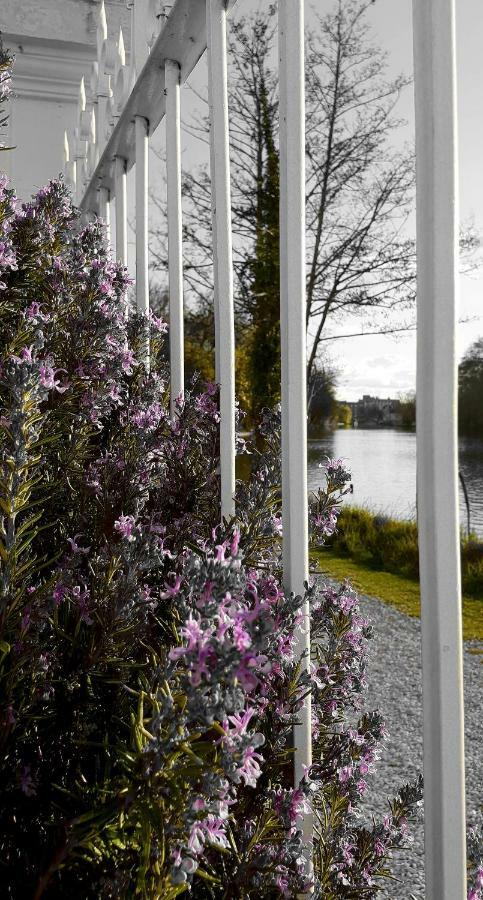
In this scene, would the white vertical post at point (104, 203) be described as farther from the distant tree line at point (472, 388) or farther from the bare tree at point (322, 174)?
the bare tree at point (322, 174)

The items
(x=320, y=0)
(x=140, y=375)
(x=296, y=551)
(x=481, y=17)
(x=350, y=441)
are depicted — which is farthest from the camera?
(x=320, y=0)

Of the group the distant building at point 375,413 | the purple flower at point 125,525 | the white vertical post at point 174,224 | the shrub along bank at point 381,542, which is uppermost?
the white vertical post at point 174,224

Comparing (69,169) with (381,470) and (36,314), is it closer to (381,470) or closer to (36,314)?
(36,314)

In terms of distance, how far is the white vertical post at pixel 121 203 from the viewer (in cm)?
160

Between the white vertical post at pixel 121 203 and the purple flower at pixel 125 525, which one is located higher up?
the white vertical post at pixel 121 203

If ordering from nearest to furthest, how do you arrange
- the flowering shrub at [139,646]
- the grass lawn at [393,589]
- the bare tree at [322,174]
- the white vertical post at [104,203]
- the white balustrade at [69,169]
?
1. the flowering shrub at [139,646]
2. the white vertical post at [104,203]
3. the white balustrade at [69,169]
4. the grass lawn at [393,589]
5. the bare tree at [322,174]

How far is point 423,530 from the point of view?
0.50 m

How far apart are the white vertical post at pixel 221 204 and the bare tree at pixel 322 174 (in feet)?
18.7

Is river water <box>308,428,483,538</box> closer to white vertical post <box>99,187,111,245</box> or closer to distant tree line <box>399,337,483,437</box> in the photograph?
distant tree line <box>399,337,483,437</box>

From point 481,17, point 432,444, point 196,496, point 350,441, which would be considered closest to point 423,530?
point 432,444

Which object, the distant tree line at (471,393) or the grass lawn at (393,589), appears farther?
the grass lawn at (393,589)

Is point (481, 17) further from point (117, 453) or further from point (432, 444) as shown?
point (432, 444)

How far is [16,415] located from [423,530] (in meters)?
0.30

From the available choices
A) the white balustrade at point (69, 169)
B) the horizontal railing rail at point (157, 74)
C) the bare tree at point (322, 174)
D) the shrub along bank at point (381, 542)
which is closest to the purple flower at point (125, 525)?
the horizontal railing rail at point (157, 74)
